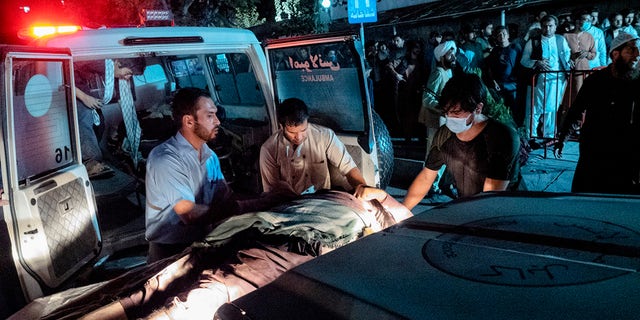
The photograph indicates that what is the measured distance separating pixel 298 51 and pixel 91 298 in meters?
2.85

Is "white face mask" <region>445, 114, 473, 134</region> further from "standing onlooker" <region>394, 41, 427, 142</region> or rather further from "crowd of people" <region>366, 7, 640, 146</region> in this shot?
"standing onlooker" <region>394, 41, 427, 142</region>

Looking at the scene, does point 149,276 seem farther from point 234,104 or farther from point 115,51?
point 234,104

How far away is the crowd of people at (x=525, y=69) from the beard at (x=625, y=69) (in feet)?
11.9

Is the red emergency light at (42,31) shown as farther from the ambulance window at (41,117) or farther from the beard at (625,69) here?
the beard at (625,69)

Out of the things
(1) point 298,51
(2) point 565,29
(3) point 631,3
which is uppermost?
(3) point 631,3

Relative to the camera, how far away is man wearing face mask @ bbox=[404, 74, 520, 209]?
3.08 meters

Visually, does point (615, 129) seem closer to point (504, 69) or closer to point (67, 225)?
point (67, 225)

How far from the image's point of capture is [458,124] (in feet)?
10.7

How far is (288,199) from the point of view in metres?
2.67

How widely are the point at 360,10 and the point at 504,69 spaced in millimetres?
2856

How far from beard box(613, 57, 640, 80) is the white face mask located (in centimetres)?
152

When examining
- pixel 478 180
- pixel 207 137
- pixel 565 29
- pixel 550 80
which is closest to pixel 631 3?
pixel 565 29

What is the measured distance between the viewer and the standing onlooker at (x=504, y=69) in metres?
8.38

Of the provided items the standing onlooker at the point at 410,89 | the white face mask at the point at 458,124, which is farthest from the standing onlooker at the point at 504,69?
the white face mask at the point at 458,124
